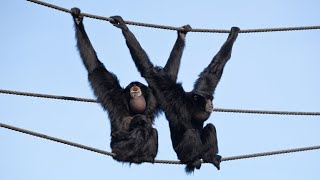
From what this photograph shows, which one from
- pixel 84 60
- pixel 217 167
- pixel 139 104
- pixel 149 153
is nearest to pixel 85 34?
pixel 84 60

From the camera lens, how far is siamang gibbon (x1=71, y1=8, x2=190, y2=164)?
15.9 metres

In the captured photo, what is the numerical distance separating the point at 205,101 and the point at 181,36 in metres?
2.20

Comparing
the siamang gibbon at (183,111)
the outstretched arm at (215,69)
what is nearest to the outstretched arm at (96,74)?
A: the siamang gibbon at (183,111)

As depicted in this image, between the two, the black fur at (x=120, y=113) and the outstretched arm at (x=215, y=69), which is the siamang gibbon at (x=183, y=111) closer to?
the black fur at (x=120, y=113)

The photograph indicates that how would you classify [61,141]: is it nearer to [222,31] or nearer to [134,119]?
[134,119]

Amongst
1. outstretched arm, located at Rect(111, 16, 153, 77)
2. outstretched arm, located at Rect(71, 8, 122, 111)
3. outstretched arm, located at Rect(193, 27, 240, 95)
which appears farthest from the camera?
outstretched arm, located at Rect(193, 27, 240, 95)

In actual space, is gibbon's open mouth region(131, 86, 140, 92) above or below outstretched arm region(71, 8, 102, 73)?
below

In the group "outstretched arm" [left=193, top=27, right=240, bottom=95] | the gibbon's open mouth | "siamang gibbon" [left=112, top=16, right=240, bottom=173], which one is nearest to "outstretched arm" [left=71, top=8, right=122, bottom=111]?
the gibbon's open mouth

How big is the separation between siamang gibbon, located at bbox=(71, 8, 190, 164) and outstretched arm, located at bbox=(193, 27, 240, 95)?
75.9 inches

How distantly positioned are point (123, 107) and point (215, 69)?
130 inches

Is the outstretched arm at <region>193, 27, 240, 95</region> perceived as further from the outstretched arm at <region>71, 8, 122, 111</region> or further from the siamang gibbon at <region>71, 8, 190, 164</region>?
the outstretched arm at <region>71, 8, 122, 111</region>

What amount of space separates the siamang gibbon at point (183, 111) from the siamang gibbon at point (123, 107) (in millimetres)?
335

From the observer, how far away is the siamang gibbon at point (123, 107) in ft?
52.0

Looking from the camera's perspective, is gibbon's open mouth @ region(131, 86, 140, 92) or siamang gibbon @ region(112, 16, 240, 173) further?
siamang gibbon @ region(112, 16, 240, 173)
